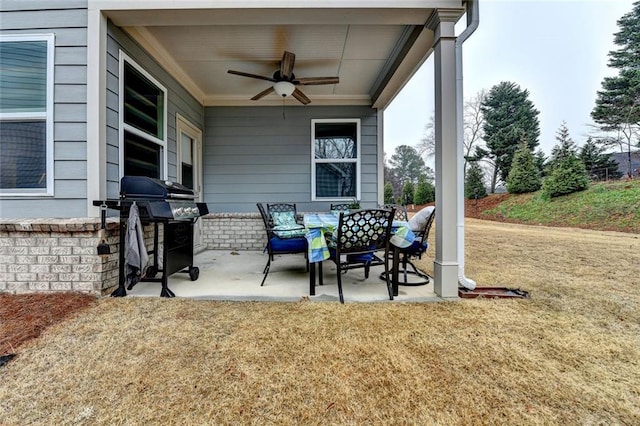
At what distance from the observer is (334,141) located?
17.6 feet

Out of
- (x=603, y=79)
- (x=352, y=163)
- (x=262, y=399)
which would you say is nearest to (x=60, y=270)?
(x=262, y=399)

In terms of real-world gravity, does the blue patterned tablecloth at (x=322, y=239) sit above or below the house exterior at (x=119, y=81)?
below

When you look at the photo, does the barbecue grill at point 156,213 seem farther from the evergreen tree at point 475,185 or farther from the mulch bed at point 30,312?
the evergreen tree at point 475,185

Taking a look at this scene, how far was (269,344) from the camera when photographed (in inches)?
70.7

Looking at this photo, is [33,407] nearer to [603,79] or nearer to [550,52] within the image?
[603,79]

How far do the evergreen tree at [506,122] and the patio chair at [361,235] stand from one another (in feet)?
59.9

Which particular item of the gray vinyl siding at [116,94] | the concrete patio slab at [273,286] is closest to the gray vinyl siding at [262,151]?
the gray vinyl siding at [116,94]

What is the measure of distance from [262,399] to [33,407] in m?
1.06

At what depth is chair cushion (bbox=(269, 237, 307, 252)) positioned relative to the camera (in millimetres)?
3162

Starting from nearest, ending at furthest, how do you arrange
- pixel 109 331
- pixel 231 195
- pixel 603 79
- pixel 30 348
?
pixel 30 348, pixel 109 331, pixel 231 195, pixel 603 79

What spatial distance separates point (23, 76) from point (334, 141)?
422 centimetres

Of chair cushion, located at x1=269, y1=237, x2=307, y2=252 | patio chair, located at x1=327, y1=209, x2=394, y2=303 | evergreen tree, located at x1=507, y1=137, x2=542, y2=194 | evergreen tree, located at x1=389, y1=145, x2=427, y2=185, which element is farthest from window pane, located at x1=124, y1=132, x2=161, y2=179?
evergreen tree, located at x1=389, y1=145, x2=427, y2=185

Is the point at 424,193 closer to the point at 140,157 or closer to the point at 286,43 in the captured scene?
the point at 286,43

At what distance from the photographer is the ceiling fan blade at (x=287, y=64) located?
3459mm
